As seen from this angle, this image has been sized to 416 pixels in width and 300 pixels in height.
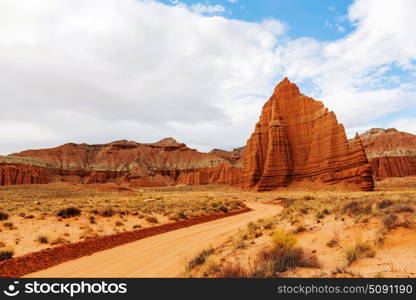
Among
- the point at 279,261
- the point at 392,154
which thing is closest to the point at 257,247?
the point at 279,261

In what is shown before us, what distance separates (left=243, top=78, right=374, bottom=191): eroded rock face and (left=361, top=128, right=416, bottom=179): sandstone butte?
64720 mm

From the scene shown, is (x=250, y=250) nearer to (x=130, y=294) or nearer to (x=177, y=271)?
(x=177, y=271)

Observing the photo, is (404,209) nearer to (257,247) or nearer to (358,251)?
(358,251)

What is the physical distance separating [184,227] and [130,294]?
1458 centimetres

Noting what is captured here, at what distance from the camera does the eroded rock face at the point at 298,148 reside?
65562 mm

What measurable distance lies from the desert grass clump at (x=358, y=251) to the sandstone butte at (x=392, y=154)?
440 ft

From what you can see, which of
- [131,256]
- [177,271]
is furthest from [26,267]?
→ [177,271]

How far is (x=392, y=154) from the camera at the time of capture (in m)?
133

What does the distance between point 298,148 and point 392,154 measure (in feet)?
270

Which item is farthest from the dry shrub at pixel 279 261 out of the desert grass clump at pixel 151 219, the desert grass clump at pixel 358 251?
the desert grass clump at pixel 151 219

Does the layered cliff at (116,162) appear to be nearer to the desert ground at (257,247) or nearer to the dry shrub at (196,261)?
the desert ground at (257,247)

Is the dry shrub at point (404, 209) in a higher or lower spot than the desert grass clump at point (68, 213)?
higher

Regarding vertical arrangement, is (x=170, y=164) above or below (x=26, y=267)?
above

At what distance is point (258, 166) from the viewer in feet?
271
